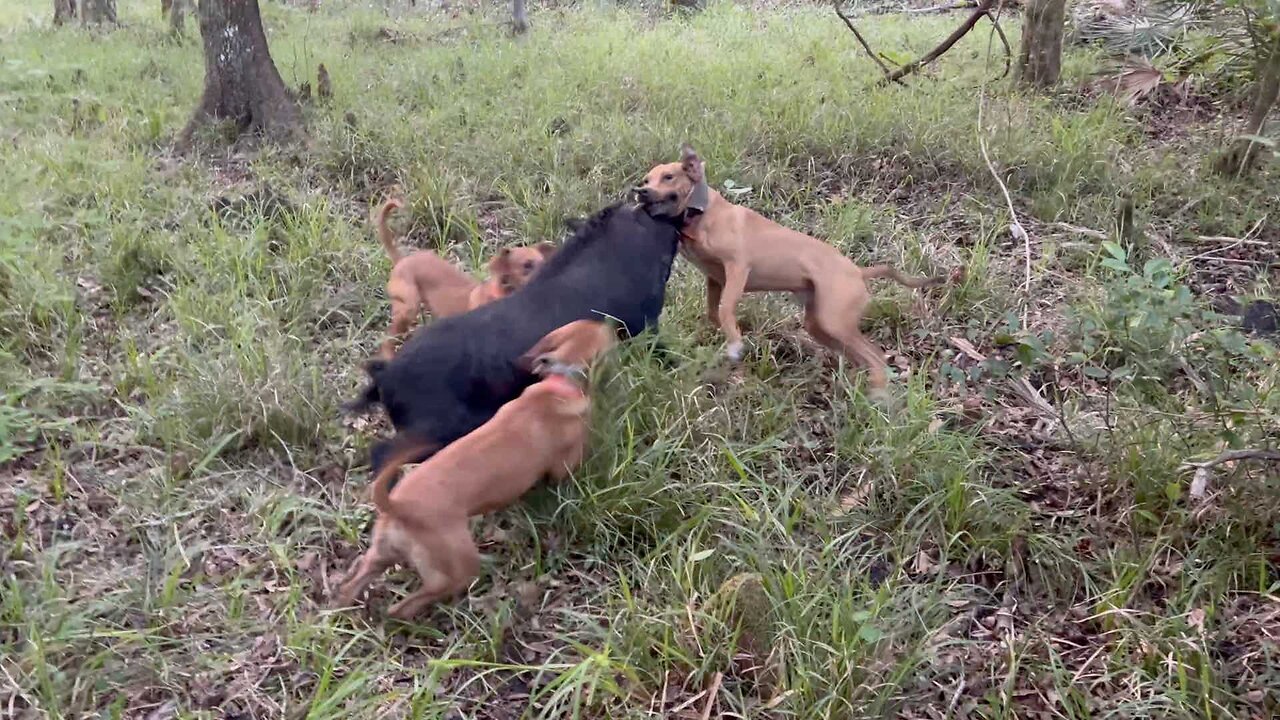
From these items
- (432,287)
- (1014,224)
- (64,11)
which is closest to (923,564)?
(432,287)

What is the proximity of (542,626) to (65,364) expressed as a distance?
8.97 feet

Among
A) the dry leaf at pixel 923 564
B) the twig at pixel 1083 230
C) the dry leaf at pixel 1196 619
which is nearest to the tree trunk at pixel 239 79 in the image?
the twig at pixel 1083 230

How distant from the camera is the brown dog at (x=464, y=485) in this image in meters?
2.93

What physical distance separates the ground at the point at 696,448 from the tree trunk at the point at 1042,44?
0.85 metres

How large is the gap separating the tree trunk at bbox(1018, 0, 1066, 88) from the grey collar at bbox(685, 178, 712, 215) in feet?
14.8

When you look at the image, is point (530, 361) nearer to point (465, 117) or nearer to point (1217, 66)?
point (465, 117)

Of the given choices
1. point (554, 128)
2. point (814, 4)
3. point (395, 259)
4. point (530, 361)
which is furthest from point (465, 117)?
point (814, 4)

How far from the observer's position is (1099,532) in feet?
10.9

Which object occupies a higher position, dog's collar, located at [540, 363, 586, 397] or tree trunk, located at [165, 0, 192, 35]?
tree trunk, located at [165, 0, 192, 35]

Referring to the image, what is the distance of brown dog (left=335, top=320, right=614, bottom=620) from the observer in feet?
9.61

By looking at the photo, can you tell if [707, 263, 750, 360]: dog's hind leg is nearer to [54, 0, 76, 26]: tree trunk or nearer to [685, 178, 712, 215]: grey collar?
[685, 178, 712, 215]: grey collar

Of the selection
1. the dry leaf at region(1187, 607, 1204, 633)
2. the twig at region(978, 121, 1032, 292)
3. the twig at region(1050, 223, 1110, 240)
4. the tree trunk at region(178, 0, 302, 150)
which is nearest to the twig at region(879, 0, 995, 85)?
the twig at region(978, 121, 1032, 292)

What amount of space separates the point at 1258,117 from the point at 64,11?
49.4ft

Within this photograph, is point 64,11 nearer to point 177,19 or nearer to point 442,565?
point 177,19
